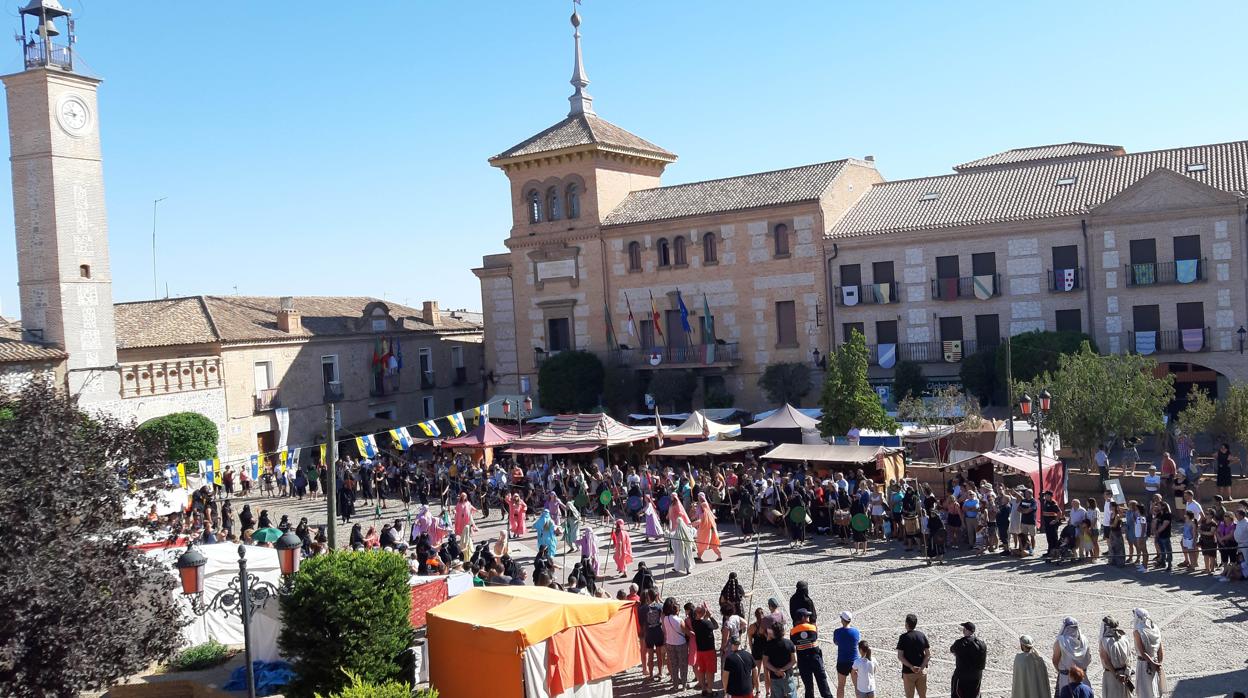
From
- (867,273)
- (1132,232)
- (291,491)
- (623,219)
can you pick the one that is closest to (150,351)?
(291,491)

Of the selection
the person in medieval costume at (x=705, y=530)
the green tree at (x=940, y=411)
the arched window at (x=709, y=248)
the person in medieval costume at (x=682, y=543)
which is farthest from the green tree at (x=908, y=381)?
the person in medieval costume at (x=682, y=543)

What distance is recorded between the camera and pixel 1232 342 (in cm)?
3247

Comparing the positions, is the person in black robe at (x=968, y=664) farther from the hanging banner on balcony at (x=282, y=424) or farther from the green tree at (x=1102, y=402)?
the hanging banner on balcony at (x=282, y=424)

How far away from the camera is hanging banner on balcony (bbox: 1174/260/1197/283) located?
3266 centimetres

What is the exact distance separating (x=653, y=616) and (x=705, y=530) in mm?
7346

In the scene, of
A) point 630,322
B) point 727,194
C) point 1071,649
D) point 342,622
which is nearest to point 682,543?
point 342,622

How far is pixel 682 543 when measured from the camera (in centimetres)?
2069

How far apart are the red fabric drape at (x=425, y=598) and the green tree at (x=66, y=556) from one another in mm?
3037

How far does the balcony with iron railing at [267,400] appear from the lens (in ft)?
130

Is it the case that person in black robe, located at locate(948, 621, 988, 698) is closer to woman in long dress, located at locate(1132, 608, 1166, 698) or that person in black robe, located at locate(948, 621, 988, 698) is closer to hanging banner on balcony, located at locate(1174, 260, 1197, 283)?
woman in long dress, located at locate(1132, 608, 1166, 698)

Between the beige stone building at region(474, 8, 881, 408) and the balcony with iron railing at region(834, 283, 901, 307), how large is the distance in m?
0.70

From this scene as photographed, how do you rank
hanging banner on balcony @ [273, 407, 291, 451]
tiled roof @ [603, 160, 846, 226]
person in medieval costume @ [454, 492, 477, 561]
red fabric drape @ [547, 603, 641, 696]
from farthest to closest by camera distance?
hanging banner on balcony @ [273, 407, 291, 451], tiled roof @ [603, 160, 846, 226], person in medieval costume @ [454, 492, 477, 561], red fabric drape @ [547, 603, 641, 696]

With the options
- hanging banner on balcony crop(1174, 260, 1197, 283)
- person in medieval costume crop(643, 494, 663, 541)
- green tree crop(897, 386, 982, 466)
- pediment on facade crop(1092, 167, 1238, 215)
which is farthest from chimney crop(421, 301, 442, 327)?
hanging banner on balcony crop(1174, 260, 1197, 283)

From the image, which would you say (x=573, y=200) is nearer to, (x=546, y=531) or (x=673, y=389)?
(x=673, y=389)
